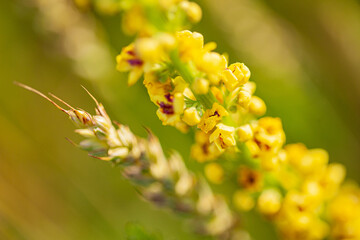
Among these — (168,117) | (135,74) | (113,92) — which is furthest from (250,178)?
(113,92)

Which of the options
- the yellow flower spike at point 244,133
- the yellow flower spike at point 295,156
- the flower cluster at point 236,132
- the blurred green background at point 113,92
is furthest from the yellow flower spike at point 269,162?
the blurred green background at point 113,92

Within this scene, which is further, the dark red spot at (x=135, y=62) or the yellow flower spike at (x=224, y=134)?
the yellow flower spike at (x=224, y=134)

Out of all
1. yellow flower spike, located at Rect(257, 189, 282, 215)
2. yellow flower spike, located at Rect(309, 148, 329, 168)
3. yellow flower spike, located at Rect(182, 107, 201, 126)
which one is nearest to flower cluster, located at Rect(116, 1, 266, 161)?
yellow flower spike, located at Rect(182, 107, 201, 126)

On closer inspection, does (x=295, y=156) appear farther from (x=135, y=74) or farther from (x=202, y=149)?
(x=135, y=74)

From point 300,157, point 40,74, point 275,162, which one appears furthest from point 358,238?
point 40,74

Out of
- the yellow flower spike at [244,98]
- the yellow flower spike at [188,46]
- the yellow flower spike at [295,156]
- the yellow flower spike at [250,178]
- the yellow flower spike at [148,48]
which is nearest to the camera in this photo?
the yellow flower spike at [148,48]

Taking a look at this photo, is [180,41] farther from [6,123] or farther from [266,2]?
[266,2]

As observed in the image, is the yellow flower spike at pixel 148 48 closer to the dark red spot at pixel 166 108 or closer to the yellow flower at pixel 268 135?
the dark red spot at pixel 166 108
